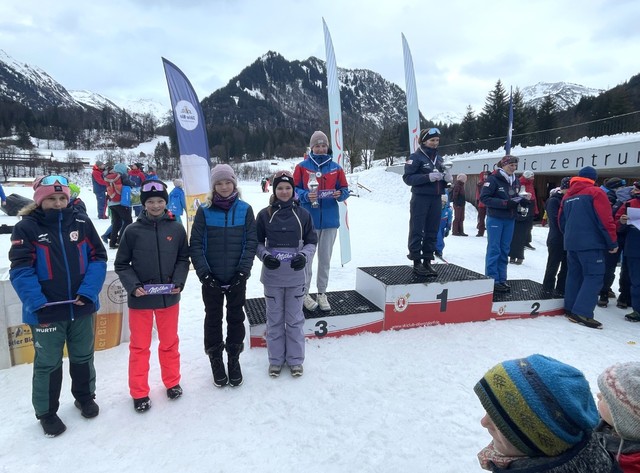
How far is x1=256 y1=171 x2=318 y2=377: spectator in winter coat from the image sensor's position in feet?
11.3

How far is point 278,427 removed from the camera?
282 centimetres

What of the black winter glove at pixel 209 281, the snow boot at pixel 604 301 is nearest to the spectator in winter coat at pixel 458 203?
the snow boot at pixel 604 301

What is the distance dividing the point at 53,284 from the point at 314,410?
228cm

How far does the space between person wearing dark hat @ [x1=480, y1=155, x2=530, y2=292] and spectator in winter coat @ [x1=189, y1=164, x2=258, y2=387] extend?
3.73 meters

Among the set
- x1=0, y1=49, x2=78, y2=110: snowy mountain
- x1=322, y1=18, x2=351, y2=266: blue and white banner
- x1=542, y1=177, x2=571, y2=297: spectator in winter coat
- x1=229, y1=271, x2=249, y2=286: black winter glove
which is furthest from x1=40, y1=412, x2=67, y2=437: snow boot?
x1=0, y1=49, x2=78, y2=110: snowy mountain

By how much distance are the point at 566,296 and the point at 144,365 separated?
18.6 ft

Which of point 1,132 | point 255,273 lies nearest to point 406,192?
point 255,273

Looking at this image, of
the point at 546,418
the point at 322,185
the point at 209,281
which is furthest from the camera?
the point at 322,185

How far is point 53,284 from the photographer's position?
2.68 m

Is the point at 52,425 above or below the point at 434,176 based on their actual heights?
below

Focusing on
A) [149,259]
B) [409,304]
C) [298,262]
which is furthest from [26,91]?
[409,304]

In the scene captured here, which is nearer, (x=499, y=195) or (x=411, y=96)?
(x=499, y=195)

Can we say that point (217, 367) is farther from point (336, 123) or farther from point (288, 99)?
point (288, 99)

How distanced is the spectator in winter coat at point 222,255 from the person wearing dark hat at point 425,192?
240 centimetres
